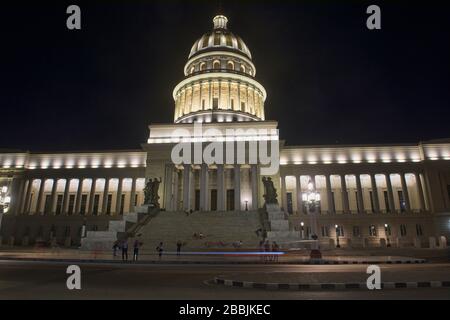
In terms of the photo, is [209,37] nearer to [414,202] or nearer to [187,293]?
[414,202]

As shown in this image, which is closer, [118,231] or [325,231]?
[118,231]

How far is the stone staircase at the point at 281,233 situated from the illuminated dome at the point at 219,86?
93.6ft

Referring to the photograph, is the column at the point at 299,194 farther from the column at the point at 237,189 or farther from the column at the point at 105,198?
the column at the point at 105,198

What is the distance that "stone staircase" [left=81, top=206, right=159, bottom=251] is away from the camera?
98.5ft

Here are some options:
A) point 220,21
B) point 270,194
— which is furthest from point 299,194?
point 220,21

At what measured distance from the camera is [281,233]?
29.4m

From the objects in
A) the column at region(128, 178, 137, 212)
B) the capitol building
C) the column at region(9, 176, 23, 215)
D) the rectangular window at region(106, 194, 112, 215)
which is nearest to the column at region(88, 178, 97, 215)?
the capitol building

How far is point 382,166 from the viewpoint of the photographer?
174ft

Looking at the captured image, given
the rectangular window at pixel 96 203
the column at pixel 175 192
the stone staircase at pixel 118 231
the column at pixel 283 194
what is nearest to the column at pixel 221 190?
the column at pixel 175 192

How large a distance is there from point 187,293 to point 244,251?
18.5 m

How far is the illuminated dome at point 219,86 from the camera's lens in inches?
2357

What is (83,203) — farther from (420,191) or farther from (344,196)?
(420,191)

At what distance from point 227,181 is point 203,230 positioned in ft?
66.9
